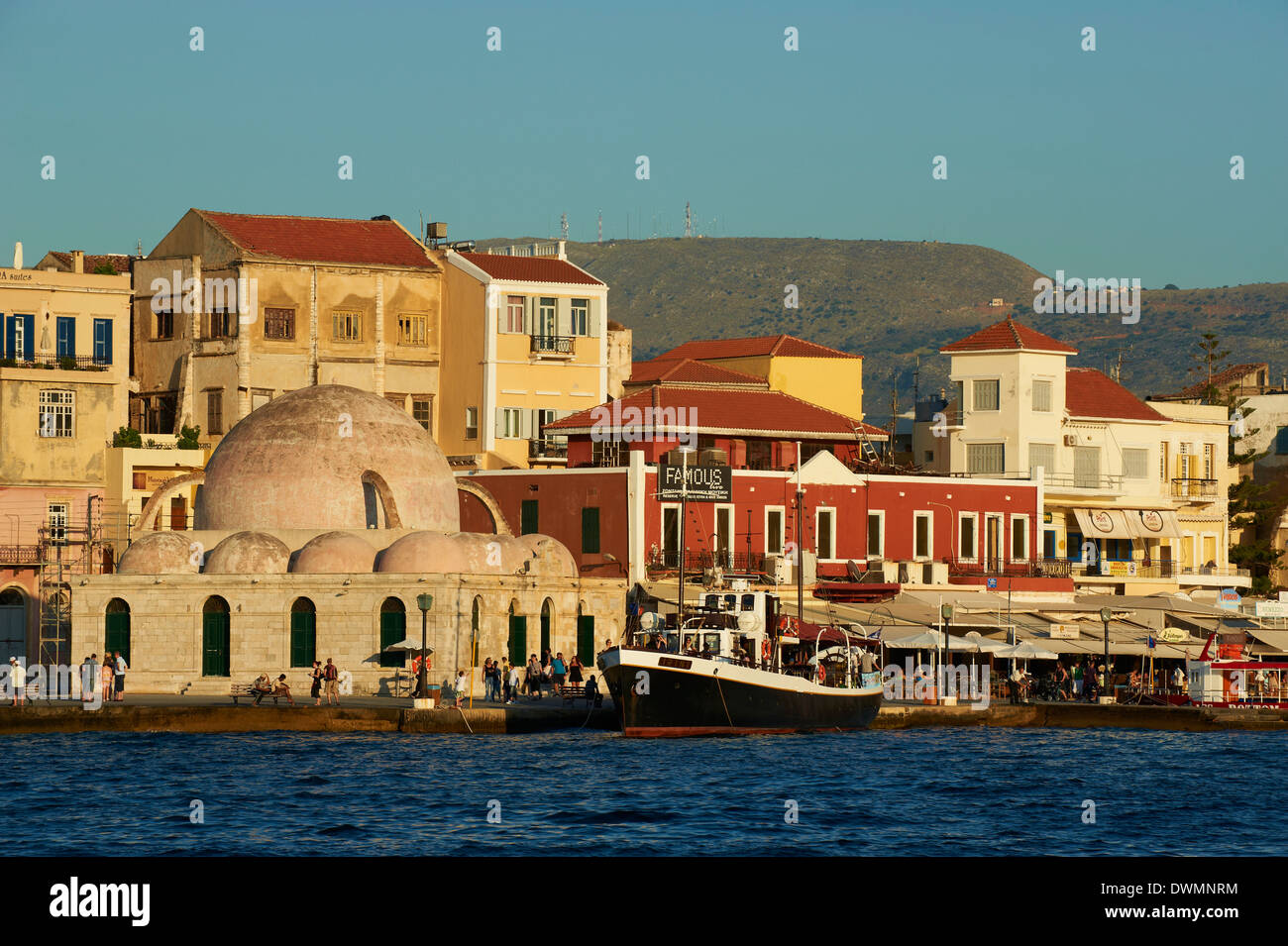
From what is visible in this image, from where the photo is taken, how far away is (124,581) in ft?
149

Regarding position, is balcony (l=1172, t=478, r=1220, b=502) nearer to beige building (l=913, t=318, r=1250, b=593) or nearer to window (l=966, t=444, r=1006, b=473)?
beige building (l=913, t=318, r=1250, b=593)

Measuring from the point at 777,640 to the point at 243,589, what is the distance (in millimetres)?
12892

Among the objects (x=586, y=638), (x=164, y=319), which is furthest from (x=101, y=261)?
(x=586, y=638)

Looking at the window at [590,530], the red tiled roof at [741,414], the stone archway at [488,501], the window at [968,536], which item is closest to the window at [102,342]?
the stone archway at [488,501]

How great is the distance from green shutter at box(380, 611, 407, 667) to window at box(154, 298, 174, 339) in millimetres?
24963

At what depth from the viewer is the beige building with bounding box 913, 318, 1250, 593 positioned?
214ft

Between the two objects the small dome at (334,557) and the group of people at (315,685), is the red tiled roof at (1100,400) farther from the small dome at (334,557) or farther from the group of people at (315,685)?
the group of people at (315,685)

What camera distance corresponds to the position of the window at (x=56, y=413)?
177 feet

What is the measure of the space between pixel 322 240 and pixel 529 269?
24.2 feet

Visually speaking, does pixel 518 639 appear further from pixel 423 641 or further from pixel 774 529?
pixel 774 529

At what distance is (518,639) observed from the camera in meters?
47.7

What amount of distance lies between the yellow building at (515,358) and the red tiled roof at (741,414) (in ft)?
6.86

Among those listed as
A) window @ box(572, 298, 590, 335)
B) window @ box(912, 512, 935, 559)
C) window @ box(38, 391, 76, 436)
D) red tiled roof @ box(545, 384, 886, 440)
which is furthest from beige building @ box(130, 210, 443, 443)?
window @ box(912, 512, 935, 559)
